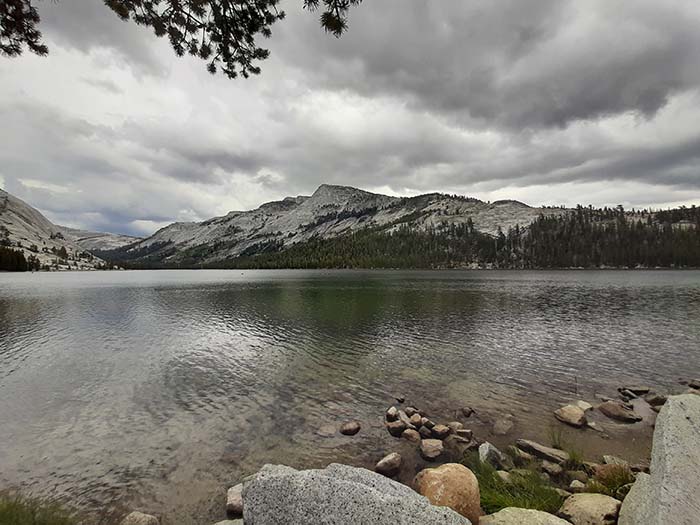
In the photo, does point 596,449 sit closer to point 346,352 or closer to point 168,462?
point 168,462

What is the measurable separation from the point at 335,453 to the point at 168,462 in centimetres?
720

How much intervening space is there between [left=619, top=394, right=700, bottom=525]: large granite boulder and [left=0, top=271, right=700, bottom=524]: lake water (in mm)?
7918

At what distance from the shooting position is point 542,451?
13758mm

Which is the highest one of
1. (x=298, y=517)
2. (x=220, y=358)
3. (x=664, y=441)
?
(x=664, y=441)

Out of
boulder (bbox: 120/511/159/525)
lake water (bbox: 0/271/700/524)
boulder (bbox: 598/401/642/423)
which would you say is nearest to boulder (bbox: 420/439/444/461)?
lake water (bbox: 0/271/700/524)

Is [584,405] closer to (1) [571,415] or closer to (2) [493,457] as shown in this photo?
(1) [571,415]

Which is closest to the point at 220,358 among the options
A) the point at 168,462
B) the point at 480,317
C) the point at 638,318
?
the point at 168,462

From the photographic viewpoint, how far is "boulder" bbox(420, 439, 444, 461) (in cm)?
1412

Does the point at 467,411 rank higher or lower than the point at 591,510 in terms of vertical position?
lower

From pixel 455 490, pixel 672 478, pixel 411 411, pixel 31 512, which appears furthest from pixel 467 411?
pixel 31 512

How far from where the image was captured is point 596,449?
578 inches

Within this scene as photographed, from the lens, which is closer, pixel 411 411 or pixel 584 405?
pixel 411 411

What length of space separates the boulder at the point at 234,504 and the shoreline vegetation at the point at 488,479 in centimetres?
3

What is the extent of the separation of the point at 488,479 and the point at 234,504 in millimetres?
8667
